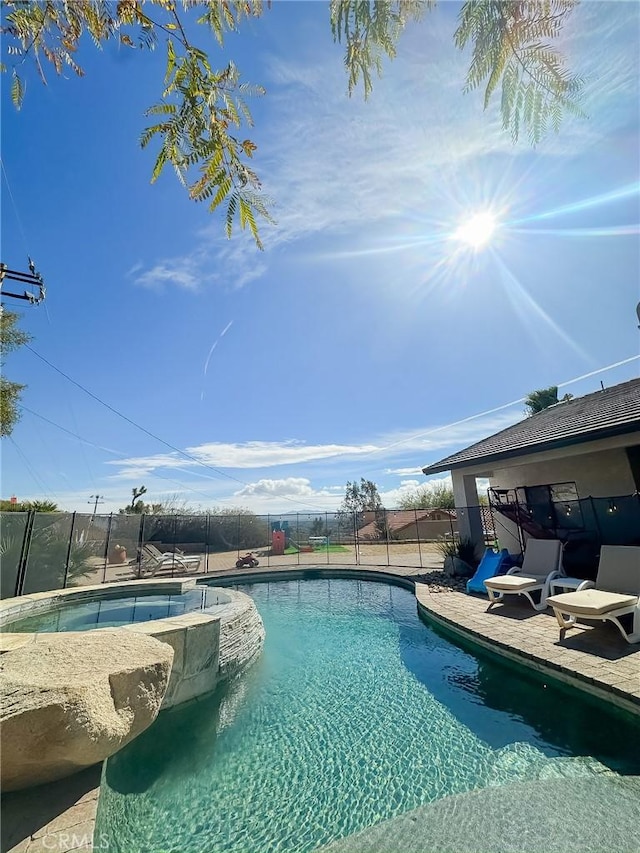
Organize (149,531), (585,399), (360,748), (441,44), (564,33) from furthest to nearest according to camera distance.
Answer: (149,531) → (585,399) → (360,748) → (441,44) → (564,33)

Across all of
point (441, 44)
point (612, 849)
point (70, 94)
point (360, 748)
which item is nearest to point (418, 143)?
point (441, 44)

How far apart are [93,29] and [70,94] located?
2985 millimetres

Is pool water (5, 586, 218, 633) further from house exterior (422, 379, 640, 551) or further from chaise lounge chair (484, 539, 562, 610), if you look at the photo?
house exterior (422, 379, 640, 551)

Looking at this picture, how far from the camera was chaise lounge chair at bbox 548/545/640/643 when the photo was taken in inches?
186

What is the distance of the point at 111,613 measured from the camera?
7480mm

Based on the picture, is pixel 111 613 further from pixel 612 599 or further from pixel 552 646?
pixel 612 599

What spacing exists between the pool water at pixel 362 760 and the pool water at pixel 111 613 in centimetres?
246

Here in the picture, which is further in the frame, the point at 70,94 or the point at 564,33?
the point at 70,94

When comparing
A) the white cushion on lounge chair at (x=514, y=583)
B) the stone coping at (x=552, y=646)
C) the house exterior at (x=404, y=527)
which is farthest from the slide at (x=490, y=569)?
the house exterior at (x=404, y=527)

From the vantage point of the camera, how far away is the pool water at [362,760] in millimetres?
2545

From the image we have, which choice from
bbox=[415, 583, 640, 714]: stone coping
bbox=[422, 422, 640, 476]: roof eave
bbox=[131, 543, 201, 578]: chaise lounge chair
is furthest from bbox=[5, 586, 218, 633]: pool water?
bbox=[422, 422, 640, 476]: roof eave

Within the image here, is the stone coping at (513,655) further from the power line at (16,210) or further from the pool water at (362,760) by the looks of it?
the power line at (16,210)

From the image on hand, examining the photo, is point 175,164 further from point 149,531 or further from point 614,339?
point 149,531

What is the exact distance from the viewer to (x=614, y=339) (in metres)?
11.9
